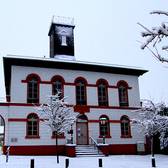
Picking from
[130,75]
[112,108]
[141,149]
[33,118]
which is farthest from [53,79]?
[141,149]

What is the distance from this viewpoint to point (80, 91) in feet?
99.9

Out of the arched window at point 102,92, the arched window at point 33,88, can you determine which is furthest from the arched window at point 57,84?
the arched window at point 102,92

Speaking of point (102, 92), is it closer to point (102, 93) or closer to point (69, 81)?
point (102, 93)

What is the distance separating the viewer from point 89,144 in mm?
29406

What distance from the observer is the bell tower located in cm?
3331

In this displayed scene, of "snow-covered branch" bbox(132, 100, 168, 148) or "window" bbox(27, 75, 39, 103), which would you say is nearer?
"snow-covered branch" bbox(132, 100, 168, 148)

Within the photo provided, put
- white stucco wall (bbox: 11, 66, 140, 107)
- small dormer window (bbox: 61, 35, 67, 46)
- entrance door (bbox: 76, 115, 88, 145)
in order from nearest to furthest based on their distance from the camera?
white stucco wall (bbox: 11, 66, 140, 107) < entrance door (bbox: 76, 115, 88, 145) < small dormer window (bbox: 61, 35, 67, 46)

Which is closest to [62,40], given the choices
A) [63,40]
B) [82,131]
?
[63,40]

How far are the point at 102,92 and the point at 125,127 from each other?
4336mm

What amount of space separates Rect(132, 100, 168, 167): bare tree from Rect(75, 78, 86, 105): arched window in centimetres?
542

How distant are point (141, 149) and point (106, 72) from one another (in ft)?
28.4

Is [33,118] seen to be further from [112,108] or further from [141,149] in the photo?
[141,149]

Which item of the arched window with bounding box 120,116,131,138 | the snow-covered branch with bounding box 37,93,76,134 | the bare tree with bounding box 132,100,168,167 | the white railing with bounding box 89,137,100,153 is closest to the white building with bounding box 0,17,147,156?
the arched window with bounding box 120,116,131,138

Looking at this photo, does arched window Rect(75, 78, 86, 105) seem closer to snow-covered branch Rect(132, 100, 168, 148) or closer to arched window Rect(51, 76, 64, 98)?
arched window Rect(51, 76, 64, 98)
